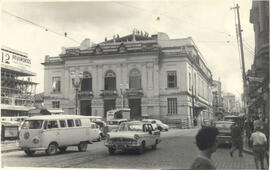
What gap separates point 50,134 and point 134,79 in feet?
89.8

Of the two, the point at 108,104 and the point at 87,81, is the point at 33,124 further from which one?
the point at 87,81

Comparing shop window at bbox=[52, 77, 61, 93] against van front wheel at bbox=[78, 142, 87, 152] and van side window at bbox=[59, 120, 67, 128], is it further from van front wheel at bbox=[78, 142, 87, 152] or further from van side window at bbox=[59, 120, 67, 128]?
van side window at bbox=[59, 120, 67, 128]

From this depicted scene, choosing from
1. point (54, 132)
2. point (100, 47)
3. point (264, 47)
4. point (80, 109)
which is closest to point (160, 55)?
point (100, 47)

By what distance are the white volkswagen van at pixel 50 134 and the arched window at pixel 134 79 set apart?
24.8 metres

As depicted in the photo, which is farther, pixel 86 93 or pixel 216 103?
pixel 216 103

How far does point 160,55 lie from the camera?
44438 millimetres

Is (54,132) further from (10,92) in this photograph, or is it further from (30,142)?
(10,92)

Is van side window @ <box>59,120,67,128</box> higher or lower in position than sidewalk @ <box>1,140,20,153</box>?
higher

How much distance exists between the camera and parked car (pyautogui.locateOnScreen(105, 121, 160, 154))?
15719 millimetres

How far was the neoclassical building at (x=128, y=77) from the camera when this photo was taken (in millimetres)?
40125

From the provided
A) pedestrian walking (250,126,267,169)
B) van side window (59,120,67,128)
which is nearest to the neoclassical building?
van side window (59,120,67,128)

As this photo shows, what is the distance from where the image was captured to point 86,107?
128ft

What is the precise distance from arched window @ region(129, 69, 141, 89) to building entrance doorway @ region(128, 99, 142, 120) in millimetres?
2062

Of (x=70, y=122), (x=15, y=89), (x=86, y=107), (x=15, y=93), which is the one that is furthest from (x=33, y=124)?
(x=15, y=93)
